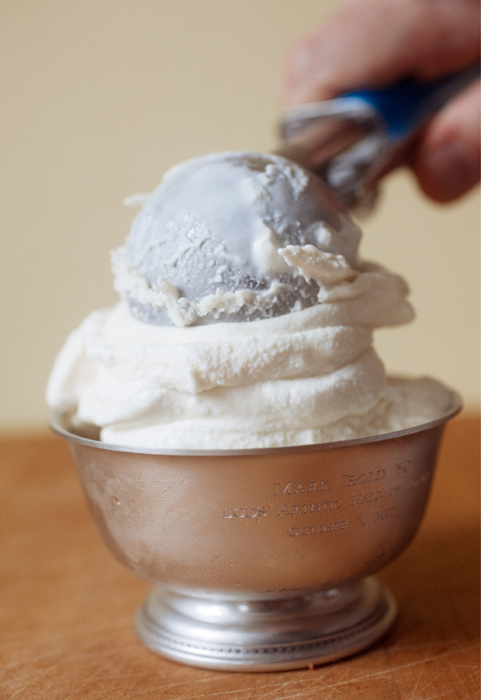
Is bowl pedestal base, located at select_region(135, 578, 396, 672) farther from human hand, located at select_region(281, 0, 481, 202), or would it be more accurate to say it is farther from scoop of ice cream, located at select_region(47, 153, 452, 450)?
human hand, located at select_region(281, 0, 481, 202)

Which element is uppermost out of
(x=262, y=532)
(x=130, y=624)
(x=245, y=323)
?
(x=245, y=323)

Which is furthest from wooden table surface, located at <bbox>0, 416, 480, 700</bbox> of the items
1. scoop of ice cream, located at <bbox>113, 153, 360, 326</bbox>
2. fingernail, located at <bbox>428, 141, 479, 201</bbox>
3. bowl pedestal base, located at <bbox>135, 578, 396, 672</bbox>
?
fingernail, located at <bbox>428, 141, 479, 201</bbox>

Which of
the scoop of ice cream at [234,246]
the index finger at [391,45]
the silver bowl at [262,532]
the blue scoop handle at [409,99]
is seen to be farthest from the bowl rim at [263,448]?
the index finger at [391,45]

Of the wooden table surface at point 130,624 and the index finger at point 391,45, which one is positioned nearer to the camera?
the wooden table surface at point 130,624

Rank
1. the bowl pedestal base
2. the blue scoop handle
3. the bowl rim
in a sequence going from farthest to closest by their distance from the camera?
the blue scoop handle < the bowl pedestal base < the bowl rim

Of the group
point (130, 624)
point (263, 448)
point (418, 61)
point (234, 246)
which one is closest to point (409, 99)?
point (418, 61)

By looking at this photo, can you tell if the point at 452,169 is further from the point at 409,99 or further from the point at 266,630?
the point at 266,630

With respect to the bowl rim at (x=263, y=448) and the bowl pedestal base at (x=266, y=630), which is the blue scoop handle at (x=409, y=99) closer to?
the bowl rim at (x=263, y=448)
